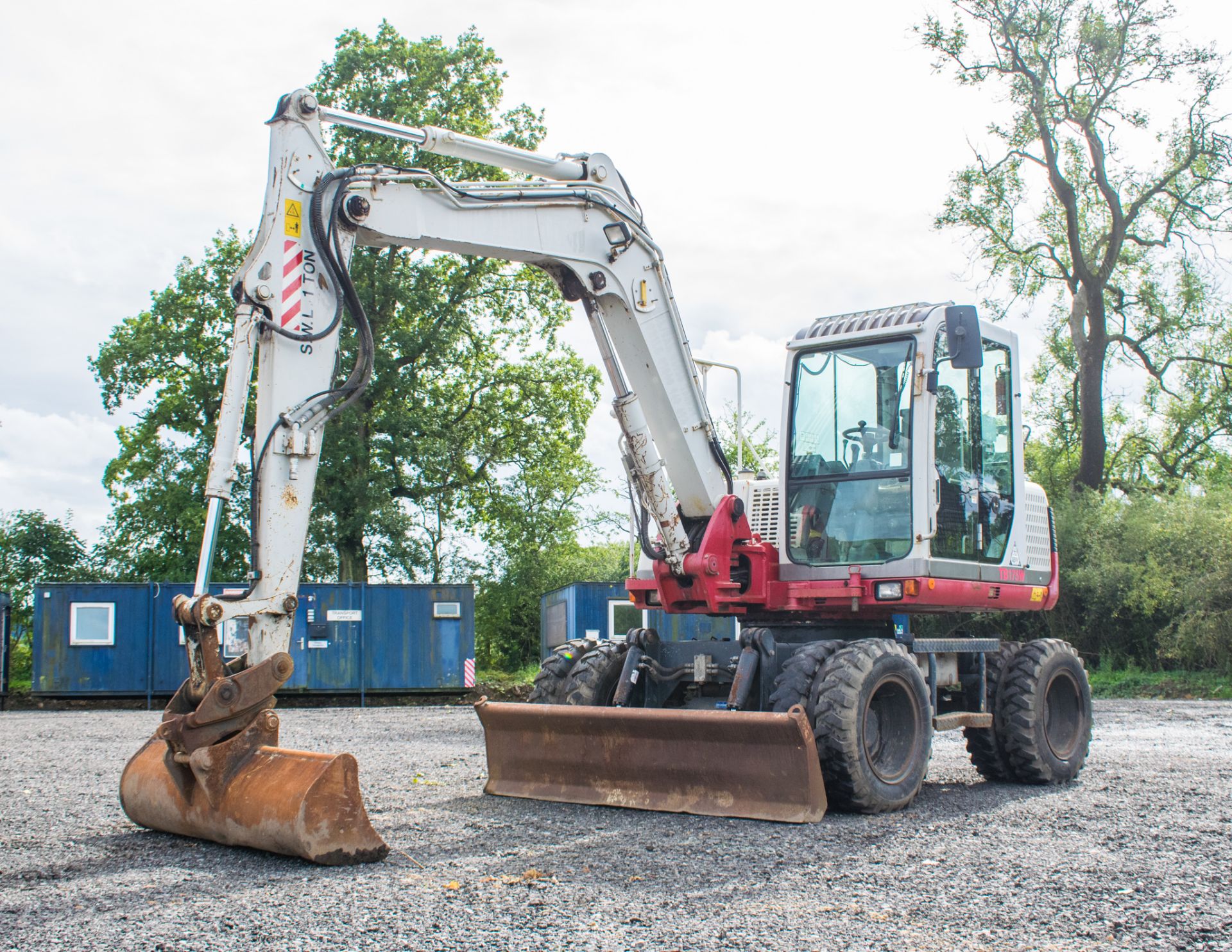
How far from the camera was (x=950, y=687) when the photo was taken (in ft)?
29.1

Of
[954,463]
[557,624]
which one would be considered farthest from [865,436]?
[557,624]

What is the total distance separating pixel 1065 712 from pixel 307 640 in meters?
13.9

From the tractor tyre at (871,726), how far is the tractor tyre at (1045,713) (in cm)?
138

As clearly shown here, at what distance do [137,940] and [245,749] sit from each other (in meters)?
1.67

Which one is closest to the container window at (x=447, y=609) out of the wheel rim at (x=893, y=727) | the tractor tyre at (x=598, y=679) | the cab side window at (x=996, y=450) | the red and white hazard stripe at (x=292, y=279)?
the tractor tyre at (x=598, y=679)

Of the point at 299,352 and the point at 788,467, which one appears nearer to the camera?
the point at 299,352

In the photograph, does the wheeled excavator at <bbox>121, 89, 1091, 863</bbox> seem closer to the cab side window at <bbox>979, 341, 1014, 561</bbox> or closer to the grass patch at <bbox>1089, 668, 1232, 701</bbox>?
the cab side window at <bbox>979, 341, 1014, 561</bbox>

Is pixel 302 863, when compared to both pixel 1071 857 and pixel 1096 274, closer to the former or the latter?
pixel 1071 857

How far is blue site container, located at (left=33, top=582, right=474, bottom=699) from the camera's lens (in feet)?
65.2

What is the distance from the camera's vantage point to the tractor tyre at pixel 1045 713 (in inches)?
348

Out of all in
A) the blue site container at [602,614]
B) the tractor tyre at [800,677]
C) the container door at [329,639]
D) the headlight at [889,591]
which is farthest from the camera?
the blue site container at [602,614]

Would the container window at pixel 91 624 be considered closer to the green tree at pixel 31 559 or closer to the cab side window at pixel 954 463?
the green tree at pixel 31 559

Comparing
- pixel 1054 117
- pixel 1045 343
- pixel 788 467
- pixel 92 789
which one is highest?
pixel 1054 117

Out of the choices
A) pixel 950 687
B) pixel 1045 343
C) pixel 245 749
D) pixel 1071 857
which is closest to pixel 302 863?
pixel 245 749
